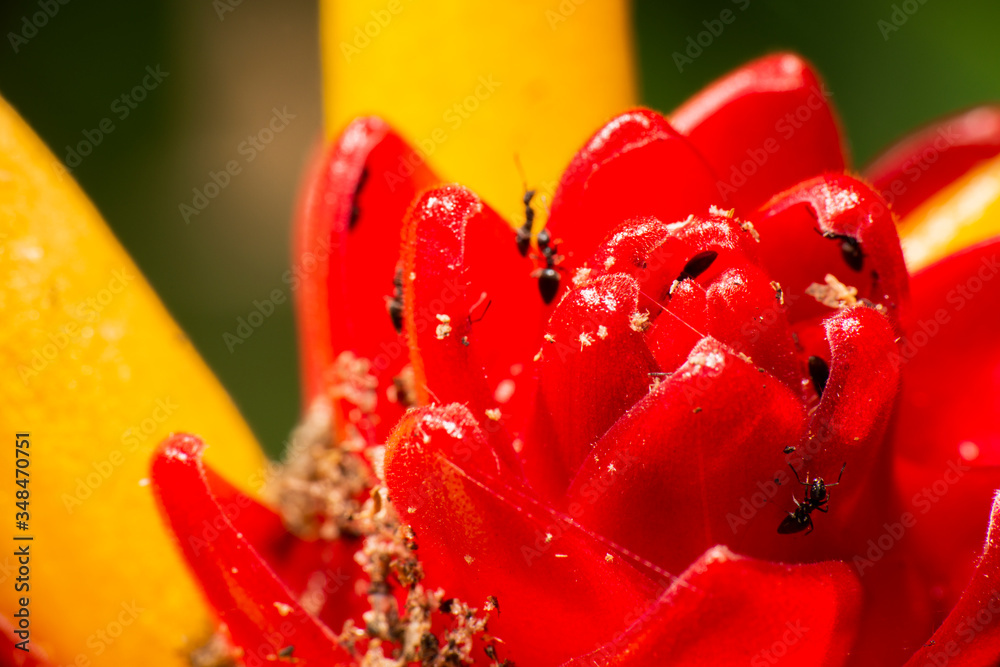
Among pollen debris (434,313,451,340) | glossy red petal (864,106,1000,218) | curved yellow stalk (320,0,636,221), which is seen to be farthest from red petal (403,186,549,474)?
glossy red petal (864,106,1000,218)

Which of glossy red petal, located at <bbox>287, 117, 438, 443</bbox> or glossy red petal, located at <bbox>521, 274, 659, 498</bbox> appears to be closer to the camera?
glossy red petal, located at <bbox>521, 274, 659, 498</bbox>

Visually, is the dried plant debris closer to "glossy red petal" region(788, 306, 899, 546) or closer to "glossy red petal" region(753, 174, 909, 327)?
"glossy red petal" region(788, 306, 899, 546)

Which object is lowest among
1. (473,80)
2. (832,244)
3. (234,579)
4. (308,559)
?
(308,559)

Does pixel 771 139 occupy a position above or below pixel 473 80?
below

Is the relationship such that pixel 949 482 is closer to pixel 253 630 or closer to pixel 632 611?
pixel 632 611

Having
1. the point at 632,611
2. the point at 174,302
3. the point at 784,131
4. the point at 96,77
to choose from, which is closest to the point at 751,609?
the point at 632,611

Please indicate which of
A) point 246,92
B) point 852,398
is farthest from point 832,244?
point 246,92

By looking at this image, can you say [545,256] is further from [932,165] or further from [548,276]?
[932,165]

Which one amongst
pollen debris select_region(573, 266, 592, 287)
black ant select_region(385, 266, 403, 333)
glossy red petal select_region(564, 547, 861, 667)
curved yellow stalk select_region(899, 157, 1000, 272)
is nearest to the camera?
glossy red petal select_region(564, 547, 861, 667)
